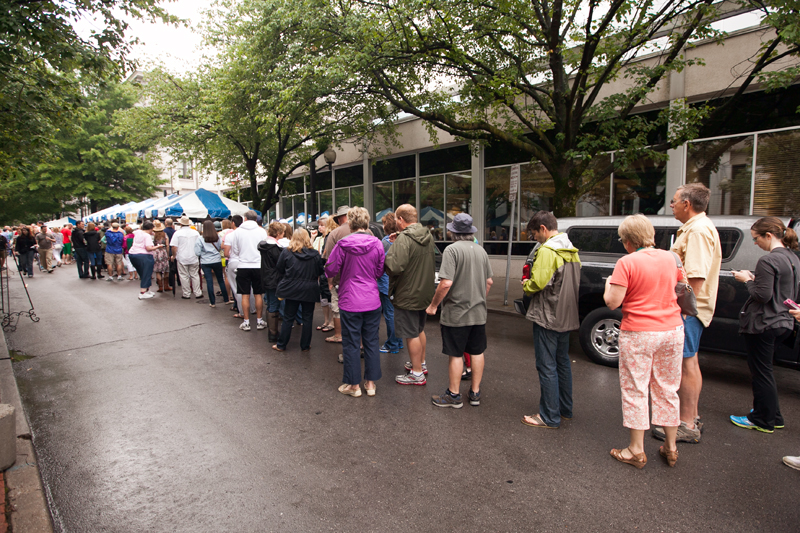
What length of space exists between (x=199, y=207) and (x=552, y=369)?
15.5 m

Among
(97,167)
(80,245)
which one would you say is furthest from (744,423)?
(97,167)

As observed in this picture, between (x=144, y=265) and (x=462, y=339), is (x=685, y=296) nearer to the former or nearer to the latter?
(x=462, y=339)

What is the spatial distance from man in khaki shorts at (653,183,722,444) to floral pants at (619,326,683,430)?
0.47m

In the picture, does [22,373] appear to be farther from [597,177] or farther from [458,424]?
[597,177]

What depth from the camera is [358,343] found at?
15.8 feet

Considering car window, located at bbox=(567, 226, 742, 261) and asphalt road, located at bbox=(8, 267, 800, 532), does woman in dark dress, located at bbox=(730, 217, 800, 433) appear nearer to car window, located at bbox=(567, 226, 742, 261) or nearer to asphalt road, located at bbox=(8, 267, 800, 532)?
asphalt road, located at bbox=(8, 267, 800, 532)

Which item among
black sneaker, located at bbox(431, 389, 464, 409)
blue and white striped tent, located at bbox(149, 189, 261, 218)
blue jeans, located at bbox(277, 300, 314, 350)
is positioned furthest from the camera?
blue and white striped tent, located at bbox(149, 189, 261, 218)

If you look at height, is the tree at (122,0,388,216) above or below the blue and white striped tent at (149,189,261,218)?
above

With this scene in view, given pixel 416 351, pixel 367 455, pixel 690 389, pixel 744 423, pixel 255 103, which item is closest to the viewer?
pixel 367 455

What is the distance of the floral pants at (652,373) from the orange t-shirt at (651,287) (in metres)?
0.07

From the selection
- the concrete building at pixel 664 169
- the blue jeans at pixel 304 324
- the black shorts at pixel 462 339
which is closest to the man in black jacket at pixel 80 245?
the concrete building at pixel 664 169

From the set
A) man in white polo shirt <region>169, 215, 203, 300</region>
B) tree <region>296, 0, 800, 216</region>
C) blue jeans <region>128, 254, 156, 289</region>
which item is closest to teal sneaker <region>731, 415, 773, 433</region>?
tree <region>296, 0, 800, 216</region>

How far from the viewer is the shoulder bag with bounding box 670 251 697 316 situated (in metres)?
3.45

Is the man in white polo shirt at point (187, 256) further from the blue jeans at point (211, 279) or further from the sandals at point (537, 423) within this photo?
the sandals at point (537, 423)
